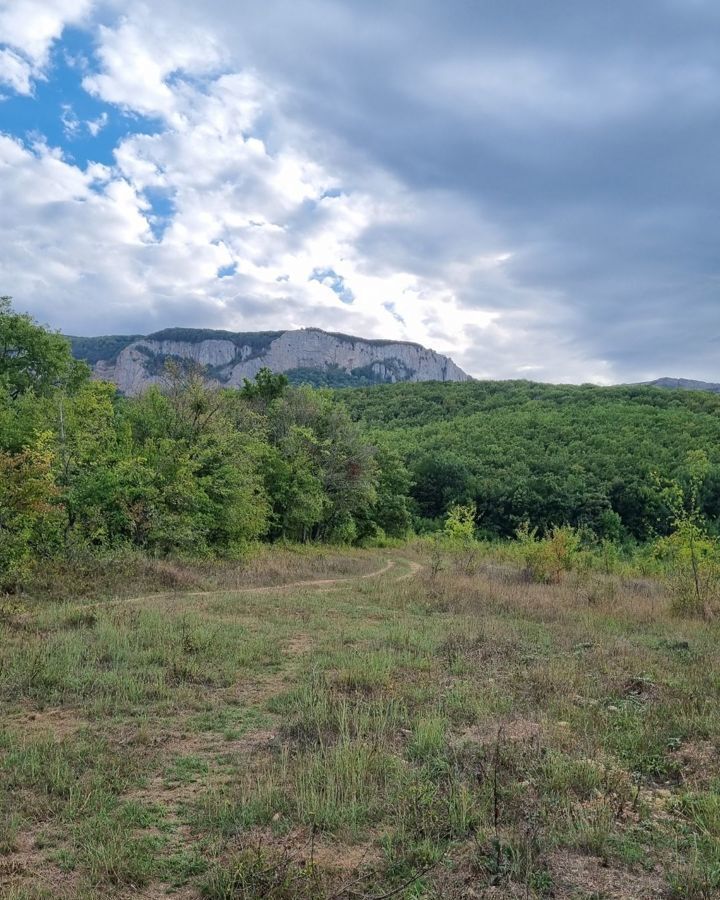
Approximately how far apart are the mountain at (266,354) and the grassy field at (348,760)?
410 ft

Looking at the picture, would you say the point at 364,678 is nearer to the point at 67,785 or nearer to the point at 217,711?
the point at 217,711

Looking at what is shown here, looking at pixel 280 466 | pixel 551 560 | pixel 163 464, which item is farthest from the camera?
pixel 280 466

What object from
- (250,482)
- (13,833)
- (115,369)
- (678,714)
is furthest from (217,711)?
(115,369)

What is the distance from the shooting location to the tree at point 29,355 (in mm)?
33031

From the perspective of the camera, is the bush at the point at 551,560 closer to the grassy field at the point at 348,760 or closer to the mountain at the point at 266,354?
the grassy field at the point at 348,760

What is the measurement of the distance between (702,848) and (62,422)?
17591mm

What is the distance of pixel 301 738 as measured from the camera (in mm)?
5801

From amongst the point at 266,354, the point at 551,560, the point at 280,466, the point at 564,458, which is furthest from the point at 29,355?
the point at 266,354

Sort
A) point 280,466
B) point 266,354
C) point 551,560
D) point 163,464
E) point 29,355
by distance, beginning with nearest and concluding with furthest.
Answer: point 163,464, point 551,560, point 280,466, point 29,355, point 266,354

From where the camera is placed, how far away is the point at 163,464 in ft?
67.5

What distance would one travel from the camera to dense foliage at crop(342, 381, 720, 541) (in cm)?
5953

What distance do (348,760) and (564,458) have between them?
66.0 m

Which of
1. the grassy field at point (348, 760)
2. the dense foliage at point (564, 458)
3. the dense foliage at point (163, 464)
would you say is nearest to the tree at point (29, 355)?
the dense foliage at point (163, 464)

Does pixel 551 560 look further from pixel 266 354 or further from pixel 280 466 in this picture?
pixel 266 354
